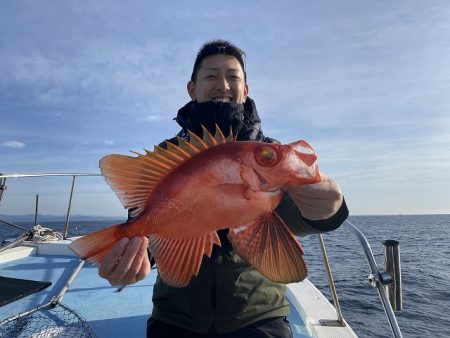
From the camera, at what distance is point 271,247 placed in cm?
181

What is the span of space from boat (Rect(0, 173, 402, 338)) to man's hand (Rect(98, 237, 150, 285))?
120 cm

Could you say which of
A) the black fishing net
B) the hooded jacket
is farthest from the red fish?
the black fishing net

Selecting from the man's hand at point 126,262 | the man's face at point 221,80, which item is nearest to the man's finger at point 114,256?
the man's hand at point 126,262

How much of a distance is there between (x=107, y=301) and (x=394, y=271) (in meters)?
4.59

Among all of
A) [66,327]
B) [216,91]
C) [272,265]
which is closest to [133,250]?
[272,265]

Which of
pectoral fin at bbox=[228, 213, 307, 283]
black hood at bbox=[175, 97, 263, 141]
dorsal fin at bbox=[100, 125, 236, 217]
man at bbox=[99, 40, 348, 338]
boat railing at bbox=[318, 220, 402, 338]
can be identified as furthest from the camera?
boat railing at bbox=[318, 220, 402, 338]

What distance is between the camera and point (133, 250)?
1.88 m

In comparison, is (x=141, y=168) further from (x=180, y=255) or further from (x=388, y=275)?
(x=388, y=275)

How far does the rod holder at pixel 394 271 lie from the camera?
11.4 ft

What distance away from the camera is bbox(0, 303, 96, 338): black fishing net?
3.93 meters

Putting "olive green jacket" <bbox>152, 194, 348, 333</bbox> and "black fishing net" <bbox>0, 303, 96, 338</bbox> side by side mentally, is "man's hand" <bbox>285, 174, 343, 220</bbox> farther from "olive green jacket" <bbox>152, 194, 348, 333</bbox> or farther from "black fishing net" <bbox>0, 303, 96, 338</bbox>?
"black fishing net" <bbox>0, 303, 96, 338</bbox>

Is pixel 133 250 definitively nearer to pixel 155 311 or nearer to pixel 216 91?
pixel 155 311

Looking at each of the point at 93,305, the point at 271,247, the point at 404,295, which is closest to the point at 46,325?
the point at 93,305

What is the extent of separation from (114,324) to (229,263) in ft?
10.1
